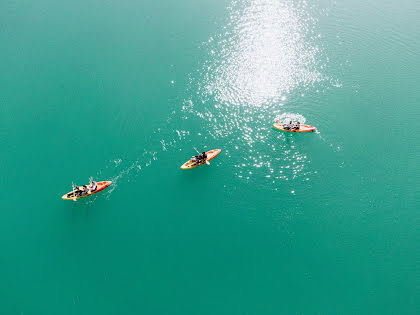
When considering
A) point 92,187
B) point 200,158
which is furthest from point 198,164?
point 92,187

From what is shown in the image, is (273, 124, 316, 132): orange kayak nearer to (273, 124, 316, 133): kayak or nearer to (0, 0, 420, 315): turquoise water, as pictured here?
(273, 124, 316, 133): kayak

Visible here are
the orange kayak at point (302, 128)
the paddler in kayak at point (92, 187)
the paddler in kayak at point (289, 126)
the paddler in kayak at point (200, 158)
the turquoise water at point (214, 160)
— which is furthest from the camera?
the orange kayak at point (302, 128)

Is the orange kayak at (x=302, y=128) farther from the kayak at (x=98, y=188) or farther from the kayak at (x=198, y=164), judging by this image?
the kayak at (x=98, y=188)

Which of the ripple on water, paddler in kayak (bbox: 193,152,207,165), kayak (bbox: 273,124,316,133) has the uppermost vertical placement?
the ripple on water

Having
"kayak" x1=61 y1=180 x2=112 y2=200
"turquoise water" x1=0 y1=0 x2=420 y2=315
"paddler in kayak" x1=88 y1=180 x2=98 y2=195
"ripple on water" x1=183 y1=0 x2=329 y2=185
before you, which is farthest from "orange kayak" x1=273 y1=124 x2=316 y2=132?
"paddler in kayak" x1=88 y1=180 x2=98 y2=195

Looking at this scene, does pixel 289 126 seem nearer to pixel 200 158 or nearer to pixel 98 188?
pixel 200 158

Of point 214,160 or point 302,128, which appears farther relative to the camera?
point 302,128

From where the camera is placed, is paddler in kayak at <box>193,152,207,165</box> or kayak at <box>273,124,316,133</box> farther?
kayak at <box>273,124,316,133</box>

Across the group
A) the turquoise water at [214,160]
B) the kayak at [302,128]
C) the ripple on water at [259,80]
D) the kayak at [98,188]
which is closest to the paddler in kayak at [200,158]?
the turquoise water at [214,160]

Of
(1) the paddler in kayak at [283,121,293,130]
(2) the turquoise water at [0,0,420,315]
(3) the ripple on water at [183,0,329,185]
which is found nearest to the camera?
(2) the turquoise water at [0,0,420,315]
